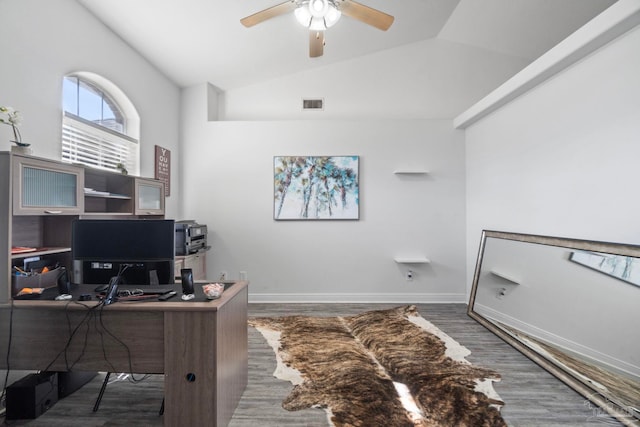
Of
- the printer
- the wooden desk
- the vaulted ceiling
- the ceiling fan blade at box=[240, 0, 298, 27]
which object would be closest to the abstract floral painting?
the printer

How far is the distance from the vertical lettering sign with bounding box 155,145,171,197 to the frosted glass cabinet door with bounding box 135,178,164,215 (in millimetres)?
432

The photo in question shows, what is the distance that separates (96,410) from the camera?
190cm

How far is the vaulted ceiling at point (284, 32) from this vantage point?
2789 millimetres

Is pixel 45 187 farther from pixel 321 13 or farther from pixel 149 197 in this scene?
pixel 321 13

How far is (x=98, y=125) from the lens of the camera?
9.48 feet

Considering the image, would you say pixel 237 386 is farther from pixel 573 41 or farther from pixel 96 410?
pixel 573 41

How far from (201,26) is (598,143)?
3691 millimetres

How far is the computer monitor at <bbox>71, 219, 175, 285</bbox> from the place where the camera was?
176 cm

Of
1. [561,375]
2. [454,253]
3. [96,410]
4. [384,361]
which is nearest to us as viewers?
[96,410]

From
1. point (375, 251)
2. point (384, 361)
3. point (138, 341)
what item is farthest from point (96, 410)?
Answer: point (375, 251)

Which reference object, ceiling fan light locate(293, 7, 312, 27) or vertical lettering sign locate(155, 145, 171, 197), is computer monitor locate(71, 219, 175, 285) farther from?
vertical lettering sign locate(155, 145, 171, 197)

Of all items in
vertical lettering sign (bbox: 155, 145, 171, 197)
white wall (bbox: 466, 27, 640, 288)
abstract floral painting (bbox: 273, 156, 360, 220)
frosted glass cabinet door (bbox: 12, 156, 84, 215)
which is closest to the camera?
frosted glass cabinet door (bbox: 12, 156, 84, 215)

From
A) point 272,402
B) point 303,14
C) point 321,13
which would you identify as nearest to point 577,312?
point 272,402

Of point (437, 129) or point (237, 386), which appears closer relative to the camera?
point (237, 386)
